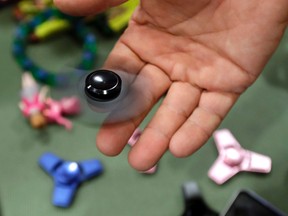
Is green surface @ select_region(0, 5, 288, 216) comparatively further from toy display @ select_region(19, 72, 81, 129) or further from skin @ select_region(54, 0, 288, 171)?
skin @ select_region(54, 0, 288, 171)

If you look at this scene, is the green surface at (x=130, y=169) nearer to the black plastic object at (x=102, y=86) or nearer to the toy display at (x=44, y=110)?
the toy display at (x=44, y=110)

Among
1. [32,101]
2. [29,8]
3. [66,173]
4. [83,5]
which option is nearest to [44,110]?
[32,101]

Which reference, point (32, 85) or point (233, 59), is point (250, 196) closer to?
point (233, 59)

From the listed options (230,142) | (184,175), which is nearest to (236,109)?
(230,142)

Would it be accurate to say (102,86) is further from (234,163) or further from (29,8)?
(29,8)

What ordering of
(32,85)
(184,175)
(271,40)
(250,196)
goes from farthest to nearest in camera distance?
(32,85), (184,175), (250,196), (271,40)

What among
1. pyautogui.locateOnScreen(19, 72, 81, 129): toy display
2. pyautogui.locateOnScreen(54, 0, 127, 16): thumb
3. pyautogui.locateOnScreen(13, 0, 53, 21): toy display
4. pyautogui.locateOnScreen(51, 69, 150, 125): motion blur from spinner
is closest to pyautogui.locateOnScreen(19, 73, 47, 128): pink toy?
pyautogui.locateOnScreen(19, 72, 81, 129): toy display

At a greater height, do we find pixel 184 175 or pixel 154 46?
pixel 154 46

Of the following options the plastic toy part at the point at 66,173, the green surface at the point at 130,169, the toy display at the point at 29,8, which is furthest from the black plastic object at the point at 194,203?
the toy display at the point at 29,8
